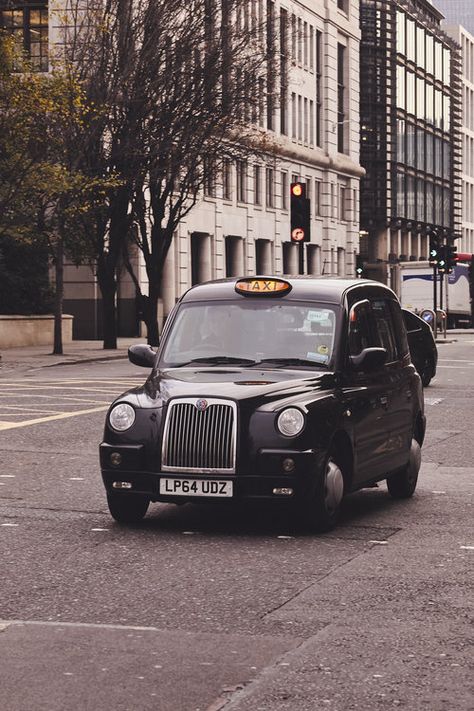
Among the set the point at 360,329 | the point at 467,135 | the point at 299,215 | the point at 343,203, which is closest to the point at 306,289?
the point at 360,329

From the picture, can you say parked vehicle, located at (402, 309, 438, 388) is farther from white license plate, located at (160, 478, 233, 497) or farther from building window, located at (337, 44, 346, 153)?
building window, located at (337, 44, 346, 153)

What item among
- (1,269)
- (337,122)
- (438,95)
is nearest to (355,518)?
(1,269)

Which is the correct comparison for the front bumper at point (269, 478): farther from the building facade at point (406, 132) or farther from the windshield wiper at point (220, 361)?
the building facade at point (406, 132)

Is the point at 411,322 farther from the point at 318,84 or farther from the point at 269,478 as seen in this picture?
the point at 318,84

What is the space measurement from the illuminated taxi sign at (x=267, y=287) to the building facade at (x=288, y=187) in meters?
40.0

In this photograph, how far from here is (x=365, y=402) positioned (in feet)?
33.6

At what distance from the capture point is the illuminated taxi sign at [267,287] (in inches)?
410

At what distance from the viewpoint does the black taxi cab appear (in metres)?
9.16

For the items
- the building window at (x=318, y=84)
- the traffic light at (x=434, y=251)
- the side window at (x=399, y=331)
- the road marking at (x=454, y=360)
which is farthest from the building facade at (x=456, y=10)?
the side window at (x=399, y=331)

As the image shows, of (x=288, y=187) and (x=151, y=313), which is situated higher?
(x=288, y=187)

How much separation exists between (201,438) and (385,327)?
2530 mm

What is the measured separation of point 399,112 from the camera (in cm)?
9594

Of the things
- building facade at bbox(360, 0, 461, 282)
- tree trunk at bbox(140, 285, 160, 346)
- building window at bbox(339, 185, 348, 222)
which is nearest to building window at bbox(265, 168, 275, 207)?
building window at bbox(339, 185, 348, 222)

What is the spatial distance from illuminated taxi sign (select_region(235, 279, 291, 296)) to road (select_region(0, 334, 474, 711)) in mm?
1560
